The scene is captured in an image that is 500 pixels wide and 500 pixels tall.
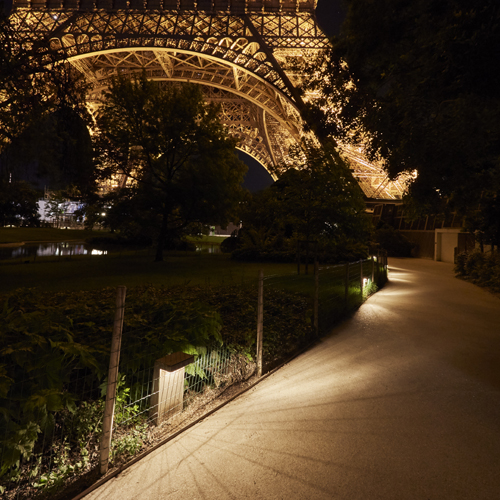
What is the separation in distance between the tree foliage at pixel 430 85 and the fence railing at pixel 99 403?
211 inches

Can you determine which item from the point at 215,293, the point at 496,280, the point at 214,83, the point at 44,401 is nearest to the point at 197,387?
the point at 44,401

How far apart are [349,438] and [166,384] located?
5.49 feet

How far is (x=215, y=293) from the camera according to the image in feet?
22.6

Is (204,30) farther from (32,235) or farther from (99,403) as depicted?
(99,403)

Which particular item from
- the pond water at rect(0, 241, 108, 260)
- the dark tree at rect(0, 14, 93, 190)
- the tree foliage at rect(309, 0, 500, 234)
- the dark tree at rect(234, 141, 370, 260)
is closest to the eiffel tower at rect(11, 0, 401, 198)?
the dark tree at rect(234, 141, 370, 260)

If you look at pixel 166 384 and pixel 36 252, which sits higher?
pixel 166 384

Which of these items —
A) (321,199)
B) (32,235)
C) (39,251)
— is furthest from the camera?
(32,235)

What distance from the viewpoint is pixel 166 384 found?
130 inches

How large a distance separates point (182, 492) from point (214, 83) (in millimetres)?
39764

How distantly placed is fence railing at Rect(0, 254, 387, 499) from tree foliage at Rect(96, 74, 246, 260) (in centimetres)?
1396

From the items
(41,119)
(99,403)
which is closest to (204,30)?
(41,119)

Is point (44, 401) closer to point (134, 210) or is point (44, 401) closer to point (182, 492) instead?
point (182, 492)

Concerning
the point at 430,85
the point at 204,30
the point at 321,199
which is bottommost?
the point at 321,199

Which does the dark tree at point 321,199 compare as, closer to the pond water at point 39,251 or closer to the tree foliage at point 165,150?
the tree foliage at point 165,150
